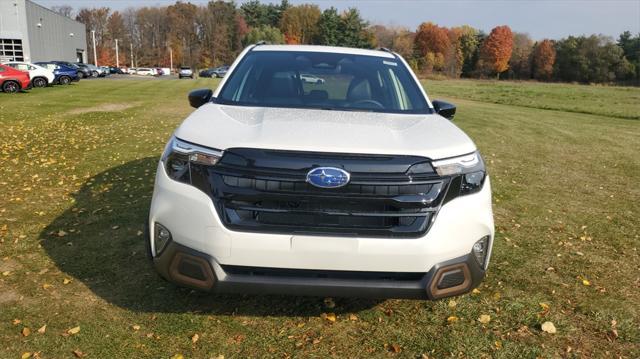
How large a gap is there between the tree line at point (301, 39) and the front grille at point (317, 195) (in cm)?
9945

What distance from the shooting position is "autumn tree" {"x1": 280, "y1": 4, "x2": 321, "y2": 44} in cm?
12588

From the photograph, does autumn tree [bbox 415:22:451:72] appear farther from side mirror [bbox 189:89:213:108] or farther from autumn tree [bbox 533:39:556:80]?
side mirror [bbox 189:89:213:108]

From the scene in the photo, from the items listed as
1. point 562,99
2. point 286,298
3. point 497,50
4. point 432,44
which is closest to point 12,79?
point 286,298

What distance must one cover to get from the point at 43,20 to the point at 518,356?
210ft

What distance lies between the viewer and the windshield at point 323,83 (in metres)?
3.90

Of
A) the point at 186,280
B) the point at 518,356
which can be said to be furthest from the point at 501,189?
the point at 186,280

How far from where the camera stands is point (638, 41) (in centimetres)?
9450

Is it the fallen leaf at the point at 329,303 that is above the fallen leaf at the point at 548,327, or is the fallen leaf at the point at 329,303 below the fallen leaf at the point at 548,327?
below

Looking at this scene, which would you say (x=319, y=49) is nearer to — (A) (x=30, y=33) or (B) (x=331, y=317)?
(B) (x=331, y=317)

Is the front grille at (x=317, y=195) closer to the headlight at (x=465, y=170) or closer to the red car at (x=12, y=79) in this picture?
the headlight at (x=465, y=170)

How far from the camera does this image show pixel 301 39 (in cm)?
12694

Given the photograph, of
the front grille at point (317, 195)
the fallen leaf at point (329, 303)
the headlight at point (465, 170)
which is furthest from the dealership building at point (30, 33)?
the headlight at point (465, 170)

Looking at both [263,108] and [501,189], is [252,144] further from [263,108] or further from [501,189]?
[501,189]

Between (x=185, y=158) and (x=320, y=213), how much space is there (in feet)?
2.66
